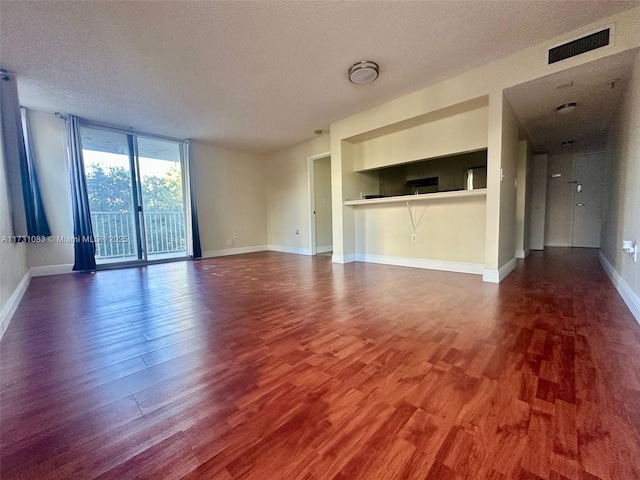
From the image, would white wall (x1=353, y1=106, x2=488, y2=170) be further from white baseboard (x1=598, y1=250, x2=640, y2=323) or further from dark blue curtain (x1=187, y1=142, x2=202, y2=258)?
dark blue curtain (x1=187, y1=142, x2=202, y2=258)

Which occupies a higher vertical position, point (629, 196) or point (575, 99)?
point (575, 99)

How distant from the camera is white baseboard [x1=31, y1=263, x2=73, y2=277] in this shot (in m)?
3.89

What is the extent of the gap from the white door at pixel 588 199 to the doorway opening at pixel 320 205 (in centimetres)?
566

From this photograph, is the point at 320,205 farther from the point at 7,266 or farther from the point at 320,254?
the point at 7,266

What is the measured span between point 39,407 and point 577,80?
181 inches

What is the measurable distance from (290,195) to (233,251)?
Answer: 6.24 feet

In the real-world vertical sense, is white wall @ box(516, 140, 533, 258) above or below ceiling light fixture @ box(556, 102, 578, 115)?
below

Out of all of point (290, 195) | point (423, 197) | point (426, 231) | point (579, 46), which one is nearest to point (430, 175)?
point (426, 231)

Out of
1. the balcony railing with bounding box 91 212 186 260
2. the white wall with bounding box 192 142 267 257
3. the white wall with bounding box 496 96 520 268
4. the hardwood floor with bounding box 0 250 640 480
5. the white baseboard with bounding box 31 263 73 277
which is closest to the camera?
the hardwood floor with bounding box 0 250 640 480

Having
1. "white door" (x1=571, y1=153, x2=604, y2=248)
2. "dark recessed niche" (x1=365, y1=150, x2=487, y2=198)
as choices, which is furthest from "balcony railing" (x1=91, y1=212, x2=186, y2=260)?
"white door" (x1=571, y1=153, x2=604, y2=248)

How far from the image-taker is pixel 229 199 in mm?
6102

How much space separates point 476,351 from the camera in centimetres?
150

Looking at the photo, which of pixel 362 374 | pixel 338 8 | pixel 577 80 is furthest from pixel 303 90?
pixel 362 374

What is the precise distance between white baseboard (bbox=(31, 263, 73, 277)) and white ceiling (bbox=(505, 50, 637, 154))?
6472 mm
